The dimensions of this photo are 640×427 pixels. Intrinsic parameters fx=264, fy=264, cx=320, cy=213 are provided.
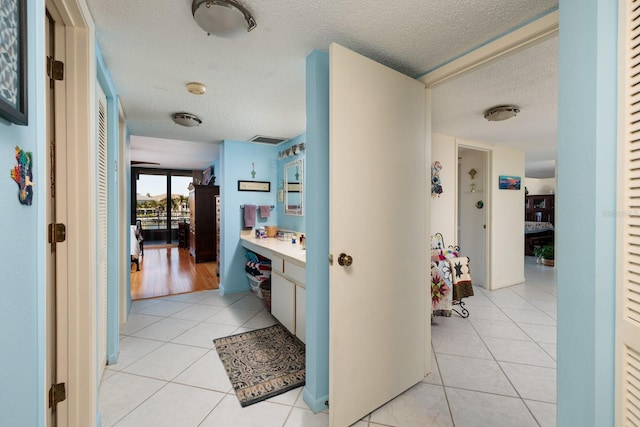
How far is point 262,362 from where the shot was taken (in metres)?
2.15

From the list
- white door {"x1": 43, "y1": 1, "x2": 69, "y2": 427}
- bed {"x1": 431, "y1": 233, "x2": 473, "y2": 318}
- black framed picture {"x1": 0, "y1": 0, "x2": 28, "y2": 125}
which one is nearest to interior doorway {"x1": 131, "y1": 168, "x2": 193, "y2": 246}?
white door {"x1": 43, "y1": 1, "x2": 69, "y2": 427}

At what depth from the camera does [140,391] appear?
71.2 inches

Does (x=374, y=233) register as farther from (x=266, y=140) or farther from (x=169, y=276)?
(x=169, y=276)

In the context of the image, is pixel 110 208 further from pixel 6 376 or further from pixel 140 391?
pixel 6 376

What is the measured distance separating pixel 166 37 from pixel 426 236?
2.08 meters

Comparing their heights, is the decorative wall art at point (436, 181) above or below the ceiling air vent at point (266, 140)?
below

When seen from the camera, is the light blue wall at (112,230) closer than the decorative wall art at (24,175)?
No

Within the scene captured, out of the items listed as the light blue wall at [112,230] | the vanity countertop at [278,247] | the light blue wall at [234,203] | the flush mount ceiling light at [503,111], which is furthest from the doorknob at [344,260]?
the light blue wall at [234,203]

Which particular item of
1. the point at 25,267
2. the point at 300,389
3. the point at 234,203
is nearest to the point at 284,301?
the point at 300,389

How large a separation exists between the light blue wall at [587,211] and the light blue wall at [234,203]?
142 inches

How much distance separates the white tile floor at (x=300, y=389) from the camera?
159 cm

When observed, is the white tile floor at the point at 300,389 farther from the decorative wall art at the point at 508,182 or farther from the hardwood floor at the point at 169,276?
the decorative wall art at the point at 508,182

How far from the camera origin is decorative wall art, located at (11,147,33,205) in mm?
682

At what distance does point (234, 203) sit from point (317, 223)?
2576 millimetres
